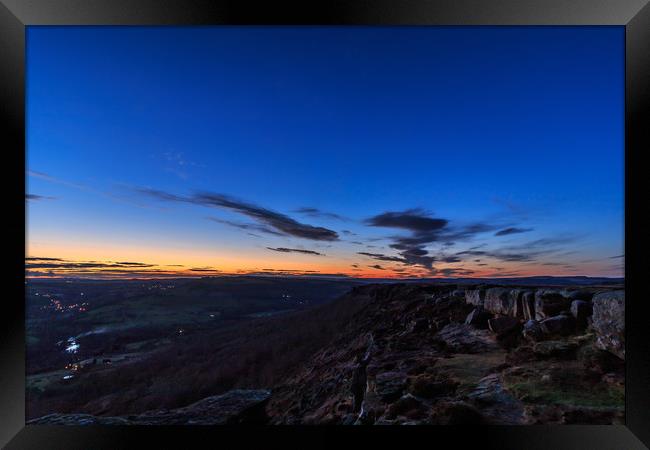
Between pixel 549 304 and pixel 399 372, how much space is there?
10.9 ft

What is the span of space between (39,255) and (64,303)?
1.66 metres

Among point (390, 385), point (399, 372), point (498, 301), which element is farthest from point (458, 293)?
point (390, 385)

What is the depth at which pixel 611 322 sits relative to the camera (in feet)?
11.0

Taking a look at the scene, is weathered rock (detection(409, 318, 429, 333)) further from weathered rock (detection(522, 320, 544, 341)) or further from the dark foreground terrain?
weathered rock (detection(522, 320, 544, 341))

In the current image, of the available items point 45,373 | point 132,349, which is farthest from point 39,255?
point 132,349

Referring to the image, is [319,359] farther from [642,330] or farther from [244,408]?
[642,330]

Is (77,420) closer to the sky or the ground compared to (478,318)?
closer to the ground

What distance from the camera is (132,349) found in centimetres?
627

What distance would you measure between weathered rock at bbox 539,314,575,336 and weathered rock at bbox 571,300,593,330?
3.2 inches

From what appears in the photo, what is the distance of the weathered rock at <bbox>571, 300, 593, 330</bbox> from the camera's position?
152 inches

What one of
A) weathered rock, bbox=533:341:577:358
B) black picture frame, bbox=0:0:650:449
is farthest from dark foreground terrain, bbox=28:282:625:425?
black picture frame, bbox=0:0:650:449

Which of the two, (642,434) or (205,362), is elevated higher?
(642,434)

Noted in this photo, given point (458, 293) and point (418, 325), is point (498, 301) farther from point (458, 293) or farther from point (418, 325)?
point (418, 325)

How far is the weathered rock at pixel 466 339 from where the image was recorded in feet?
14.4
